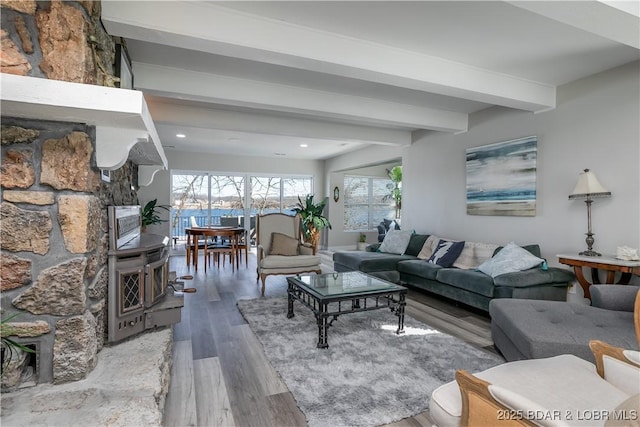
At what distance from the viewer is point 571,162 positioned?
3512mm

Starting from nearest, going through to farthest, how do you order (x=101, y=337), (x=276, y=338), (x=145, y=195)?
1. (x=101, y=337)
2. (x=276, y=338)
3. (x=145, y=195)

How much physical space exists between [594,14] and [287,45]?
184cm

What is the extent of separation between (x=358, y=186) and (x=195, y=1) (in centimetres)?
719

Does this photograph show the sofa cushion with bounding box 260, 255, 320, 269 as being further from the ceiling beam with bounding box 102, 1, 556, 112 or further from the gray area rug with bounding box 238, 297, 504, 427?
the ceiling beam with bounding box 102, 1, 556, 112

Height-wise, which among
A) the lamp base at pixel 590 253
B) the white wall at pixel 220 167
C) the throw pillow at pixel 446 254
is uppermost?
the white wall at pixel 220 167

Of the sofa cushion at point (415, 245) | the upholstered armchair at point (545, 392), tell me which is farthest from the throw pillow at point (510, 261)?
the upholstered armchair at point (545, 392)

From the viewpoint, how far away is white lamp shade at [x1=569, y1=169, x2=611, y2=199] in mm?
3113

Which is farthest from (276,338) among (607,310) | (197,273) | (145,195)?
(145,195)

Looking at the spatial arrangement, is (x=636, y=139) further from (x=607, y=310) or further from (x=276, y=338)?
(x=276, y=338)

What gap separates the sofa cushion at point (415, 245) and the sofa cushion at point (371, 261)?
0.51 feet

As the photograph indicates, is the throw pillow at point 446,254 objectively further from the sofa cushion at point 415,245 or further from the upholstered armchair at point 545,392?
the upholstered armchair at point 545,392

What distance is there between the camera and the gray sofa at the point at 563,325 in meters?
1.95

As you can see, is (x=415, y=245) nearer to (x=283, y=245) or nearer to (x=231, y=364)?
(x=283, y=245)

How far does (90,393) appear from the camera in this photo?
5.15 ft
